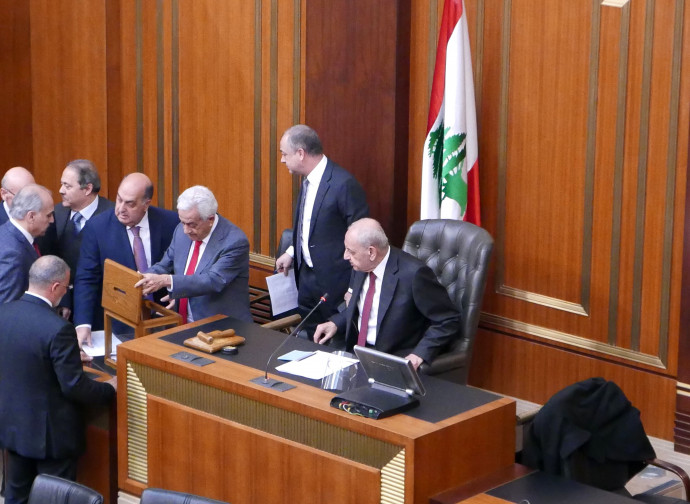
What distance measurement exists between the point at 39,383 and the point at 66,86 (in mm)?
4272

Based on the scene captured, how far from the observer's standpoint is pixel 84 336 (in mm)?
5266

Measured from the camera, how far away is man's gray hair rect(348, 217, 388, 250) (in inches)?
189

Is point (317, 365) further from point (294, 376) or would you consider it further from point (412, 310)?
point (412, 310)

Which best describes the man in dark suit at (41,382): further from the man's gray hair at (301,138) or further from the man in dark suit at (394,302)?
the man's gray hair at (301,138)

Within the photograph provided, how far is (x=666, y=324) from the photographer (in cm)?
518

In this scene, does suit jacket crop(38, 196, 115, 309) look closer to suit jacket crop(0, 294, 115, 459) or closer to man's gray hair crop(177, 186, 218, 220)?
man's gray hair crop(177, 186, 218, 220)

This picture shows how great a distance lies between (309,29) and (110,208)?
5.09 feet

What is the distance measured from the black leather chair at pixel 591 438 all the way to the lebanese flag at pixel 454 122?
170 cm

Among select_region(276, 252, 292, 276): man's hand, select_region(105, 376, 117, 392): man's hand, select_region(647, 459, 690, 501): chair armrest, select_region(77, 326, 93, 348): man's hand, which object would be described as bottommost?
select_region(647, 459, 690, 501): chair armrest

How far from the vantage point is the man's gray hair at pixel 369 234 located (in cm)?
480

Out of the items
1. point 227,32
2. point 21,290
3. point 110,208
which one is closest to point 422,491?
point 21,290

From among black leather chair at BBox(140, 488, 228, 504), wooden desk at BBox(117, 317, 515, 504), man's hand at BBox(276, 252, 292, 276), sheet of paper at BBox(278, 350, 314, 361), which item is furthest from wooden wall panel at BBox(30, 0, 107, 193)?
black leather chair at BBox(140, 488, 228, 504)

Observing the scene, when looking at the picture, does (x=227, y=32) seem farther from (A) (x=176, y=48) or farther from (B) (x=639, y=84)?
(B) (x=639, y=84)

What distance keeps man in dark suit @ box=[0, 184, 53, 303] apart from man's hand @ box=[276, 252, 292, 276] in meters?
1.21
